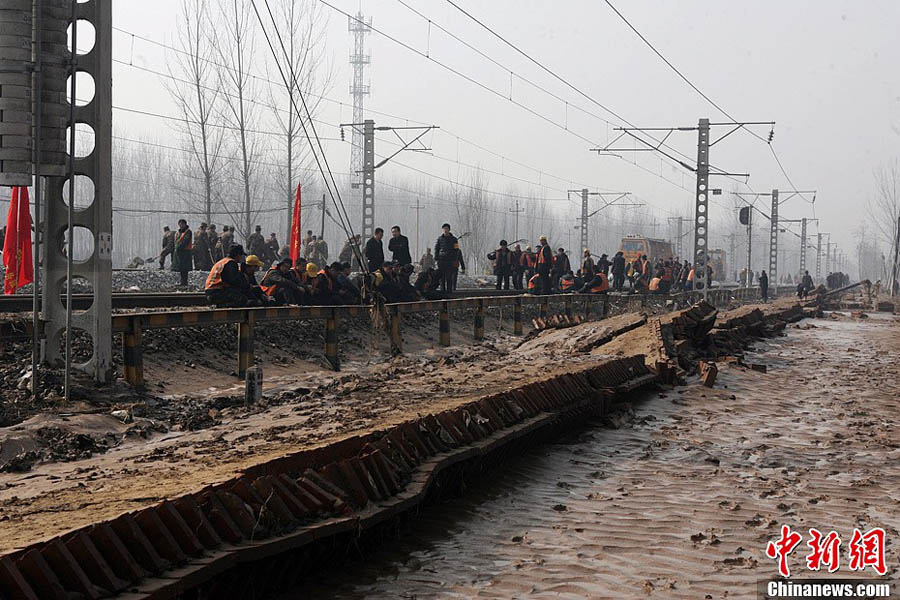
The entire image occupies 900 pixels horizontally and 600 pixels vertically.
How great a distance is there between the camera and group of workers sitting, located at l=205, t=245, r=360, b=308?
1605 cm

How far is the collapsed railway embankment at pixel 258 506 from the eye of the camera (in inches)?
183

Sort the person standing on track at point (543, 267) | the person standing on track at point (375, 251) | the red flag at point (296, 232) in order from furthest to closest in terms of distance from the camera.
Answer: the person standing on track at point (543, 267) → the red flag at point (296, 232) → the person standing on track at point (375, 251)

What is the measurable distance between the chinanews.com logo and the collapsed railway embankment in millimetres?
2407

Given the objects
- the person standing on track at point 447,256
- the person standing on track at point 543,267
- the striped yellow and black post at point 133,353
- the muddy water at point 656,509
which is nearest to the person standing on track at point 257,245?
the person standing on track at point 447,256

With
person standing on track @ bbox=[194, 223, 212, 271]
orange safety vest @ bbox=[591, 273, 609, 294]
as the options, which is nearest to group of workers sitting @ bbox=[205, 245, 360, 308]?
person standing on track @ bbox=[194, 223, 212, 271]

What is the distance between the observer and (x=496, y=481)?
8.77 metres

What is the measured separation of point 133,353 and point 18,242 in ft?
19.8

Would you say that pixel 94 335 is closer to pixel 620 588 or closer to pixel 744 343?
pixel 620 588

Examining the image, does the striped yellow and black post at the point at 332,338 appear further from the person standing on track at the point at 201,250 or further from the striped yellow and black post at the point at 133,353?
the person standing on track at the point at 201,250

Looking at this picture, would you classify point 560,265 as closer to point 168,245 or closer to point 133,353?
point 168,245

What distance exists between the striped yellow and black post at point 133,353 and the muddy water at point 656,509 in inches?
198

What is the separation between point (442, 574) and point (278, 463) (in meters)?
1.25

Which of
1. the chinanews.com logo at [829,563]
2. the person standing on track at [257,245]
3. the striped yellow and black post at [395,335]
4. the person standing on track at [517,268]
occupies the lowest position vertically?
the chinanews.com logo at [829,563]

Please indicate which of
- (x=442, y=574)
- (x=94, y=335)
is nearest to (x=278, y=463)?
(x=442, y=574)
